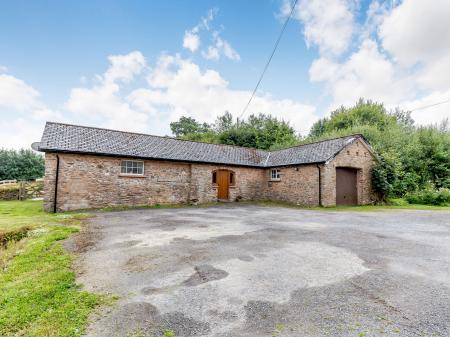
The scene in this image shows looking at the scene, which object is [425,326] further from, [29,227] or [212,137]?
[212,137]

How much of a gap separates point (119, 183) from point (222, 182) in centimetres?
741

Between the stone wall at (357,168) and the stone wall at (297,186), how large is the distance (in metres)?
0.62

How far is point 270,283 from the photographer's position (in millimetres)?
3281

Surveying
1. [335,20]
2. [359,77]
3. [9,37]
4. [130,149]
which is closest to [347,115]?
[359,77]

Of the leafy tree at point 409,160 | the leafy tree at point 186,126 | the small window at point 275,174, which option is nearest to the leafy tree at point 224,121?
the leafy tree at point 186,126

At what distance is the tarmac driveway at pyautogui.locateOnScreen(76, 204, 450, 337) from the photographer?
2268 millimetres

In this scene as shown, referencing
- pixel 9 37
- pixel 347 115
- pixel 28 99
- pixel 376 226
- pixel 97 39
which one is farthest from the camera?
pixel 347 115

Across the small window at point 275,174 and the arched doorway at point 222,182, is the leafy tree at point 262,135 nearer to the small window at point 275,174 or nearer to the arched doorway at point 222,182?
the small window at point 275,174

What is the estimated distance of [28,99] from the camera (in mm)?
18219

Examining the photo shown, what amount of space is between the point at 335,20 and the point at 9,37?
57.4 ft

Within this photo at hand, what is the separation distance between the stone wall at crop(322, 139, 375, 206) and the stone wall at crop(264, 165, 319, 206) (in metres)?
0.62

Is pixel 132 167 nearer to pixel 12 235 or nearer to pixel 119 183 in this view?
pixel 119 183

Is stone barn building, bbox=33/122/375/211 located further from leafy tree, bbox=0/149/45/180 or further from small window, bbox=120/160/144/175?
leafy tree, bbox=0/149/45/180

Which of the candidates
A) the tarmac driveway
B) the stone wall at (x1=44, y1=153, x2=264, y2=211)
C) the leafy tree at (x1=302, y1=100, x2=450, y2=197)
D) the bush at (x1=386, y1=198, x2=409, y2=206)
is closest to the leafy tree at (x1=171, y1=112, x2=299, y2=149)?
the leafy tree at (x1=302, y1=100, x2=450, y2=197)
